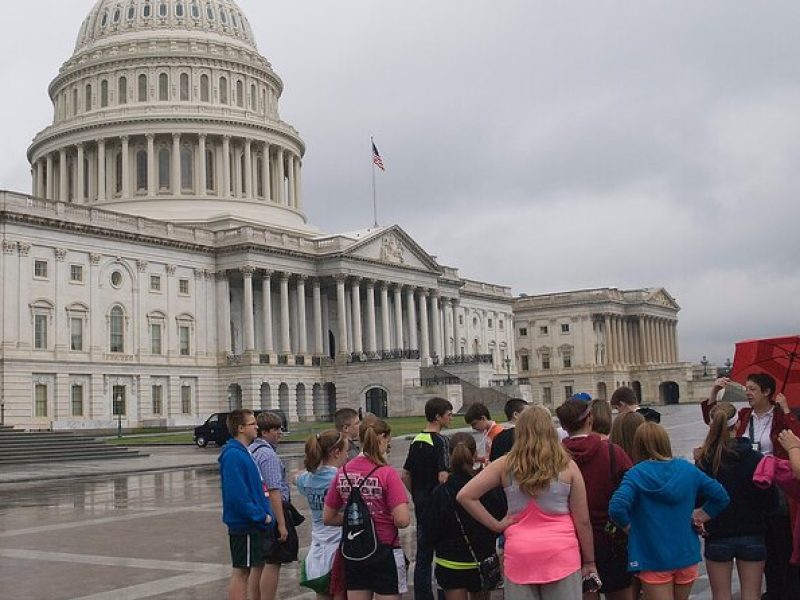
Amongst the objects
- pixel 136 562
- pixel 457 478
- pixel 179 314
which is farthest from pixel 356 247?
pixel 457 478

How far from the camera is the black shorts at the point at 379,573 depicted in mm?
8641

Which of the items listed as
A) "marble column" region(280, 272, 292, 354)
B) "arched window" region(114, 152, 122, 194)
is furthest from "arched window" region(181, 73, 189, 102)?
"marble column" region(280, 272, 292, 354)

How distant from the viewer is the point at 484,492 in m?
7.62

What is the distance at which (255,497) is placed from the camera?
10.1 m

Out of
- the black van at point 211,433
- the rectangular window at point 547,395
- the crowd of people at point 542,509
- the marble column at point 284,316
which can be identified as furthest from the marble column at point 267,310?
the crowd of people at point 542,509

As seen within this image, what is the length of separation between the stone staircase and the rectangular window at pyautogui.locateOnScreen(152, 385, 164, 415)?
91.5 feet

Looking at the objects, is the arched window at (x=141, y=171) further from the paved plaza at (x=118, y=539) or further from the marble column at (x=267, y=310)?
the paved plaza at (x=118, y=539)

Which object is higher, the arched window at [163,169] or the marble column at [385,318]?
the arched window at [163,169]

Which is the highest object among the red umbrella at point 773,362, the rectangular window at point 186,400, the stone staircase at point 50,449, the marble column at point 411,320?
the marble column at point 411,320

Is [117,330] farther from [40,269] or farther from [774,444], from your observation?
[774,444]

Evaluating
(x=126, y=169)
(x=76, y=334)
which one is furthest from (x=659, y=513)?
(x=126, y=169)

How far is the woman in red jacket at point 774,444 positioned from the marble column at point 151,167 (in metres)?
85.1

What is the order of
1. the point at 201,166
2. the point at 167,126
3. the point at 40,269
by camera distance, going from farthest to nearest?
the point at 201,166 < the point at 167,126 < the point at 40,269

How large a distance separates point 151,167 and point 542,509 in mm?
88241
